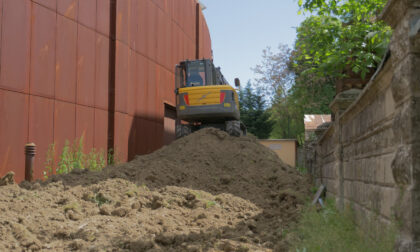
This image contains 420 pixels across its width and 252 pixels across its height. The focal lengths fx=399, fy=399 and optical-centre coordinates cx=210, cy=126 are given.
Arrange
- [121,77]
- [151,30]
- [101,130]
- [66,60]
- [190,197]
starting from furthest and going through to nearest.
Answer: [151,30]
[121,77]
[101,130]
[66,60]
[190,197]

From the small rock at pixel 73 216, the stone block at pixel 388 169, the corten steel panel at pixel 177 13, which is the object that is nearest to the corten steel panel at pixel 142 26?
the corten steel panel at pixel 177 13

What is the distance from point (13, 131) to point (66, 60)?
2.94 m

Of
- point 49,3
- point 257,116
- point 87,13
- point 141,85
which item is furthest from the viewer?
point 257,116

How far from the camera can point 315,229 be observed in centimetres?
579

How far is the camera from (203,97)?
14664mm

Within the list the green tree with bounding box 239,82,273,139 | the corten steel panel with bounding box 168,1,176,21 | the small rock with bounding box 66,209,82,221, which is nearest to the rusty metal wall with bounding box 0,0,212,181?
the corten steel panel with bounding box 168,1,176,21

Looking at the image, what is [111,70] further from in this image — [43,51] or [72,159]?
[72,159]

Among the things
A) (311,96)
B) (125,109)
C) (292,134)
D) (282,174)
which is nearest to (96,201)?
(282,174)

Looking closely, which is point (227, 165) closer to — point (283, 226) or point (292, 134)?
point (283, 226)

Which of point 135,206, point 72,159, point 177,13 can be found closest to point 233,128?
point 72,159

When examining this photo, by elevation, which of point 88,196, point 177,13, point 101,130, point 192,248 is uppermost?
point 177,13

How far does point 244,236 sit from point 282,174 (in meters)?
6.04

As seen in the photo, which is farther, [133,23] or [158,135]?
[158,135]

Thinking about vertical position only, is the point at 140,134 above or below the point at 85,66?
below
